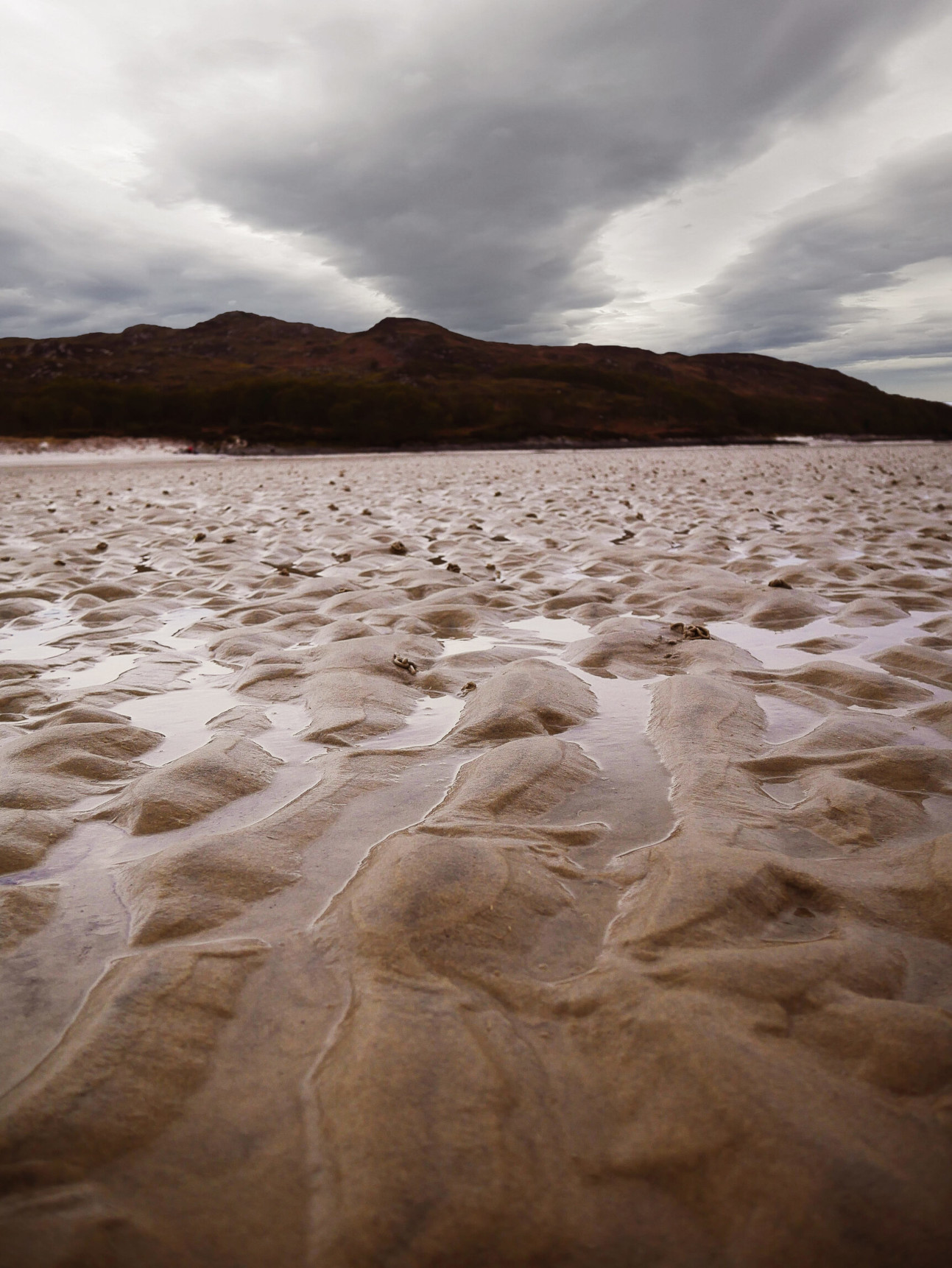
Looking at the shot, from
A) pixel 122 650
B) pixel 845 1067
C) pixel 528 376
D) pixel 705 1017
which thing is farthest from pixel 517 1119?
pixel 528 376

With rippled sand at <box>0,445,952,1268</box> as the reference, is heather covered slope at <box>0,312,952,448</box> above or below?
above

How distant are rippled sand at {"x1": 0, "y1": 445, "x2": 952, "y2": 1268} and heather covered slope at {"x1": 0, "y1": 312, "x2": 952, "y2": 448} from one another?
49.6 m

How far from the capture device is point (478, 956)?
1495 millimetres

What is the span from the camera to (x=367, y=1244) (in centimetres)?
98

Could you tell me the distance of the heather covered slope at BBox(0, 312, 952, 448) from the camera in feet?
175

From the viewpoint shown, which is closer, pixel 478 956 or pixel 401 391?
pixel 478 956

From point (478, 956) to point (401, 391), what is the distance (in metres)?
61.4

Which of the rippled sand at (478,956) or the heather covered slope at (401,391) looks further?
the heather covered slope at (401,391)

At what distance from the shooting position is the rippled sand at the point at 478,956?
40.3 inches

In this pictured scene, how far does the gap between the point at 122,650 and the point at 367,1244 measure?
3.62 meters

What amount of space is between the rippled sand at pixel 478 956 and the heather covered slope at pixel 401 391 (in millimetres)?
49632

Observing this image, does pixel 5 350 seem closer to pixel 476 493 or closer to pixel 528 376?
pixel 528 376

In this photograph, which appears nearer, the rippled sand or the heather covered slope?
the rippled sand

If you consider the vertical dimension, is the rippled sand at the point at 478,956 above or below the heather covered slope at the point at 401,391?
below
